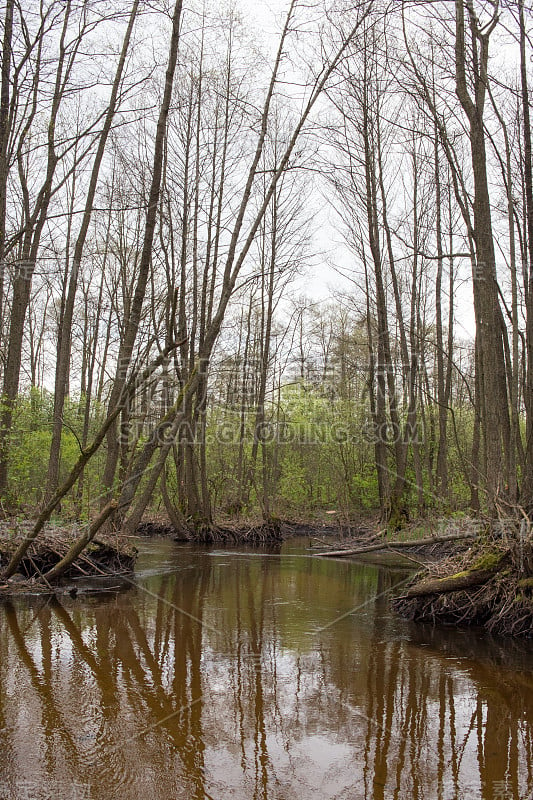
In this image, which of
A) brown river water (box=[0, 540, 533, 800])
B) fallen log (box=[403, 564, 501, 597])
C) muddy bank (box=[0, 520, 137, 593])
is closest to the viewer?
brown river water (box=[0, 540, 533, 800])

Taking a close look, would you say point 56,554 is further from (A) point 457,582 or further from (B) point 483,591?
(B) point 483,591

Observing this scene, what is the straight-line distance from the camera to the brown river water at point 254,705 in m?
3.00

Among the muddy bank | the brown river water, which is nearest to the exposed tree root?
the brown river water

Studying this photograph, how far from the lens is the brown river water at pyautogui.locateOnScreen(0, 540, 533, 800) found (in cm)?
300

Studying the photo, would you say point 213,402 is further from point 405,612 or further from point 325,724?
point 325,724

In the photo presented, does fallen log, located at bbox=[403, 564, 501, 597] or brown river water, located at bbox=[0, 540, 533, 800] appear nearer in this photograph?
brown river water, located at bbox=[0, 540, 533, 800]

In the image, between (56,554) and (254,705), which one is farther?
(56,554)

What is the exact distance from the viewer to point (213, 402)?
22.5 m

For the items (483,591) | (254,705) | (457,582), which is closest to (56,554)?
(254,705)

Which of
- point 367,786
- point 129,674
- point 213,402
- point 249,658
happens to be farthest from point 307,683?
point 213,402

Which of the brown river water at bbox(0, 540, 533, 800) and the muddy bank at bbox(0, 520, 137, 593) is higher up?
the muddy bank at bbox(0, 520, 137, 593)

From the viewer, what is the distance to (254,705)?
4066 mm

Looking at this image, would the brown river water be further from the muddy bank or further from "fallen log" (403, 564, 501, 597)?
the muddy bank

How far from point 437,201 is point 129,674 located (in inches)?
566
